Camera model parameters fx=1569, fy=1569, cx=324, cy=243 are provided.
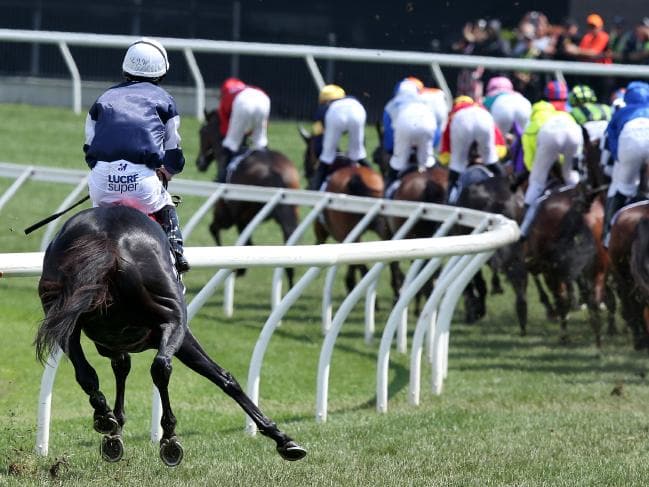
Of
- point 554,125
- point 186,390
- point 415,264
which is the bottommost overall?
point 186,390

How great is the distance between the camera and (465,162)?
11.7 metres

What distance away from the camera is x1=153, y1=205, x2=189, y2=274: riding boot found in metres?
6.07

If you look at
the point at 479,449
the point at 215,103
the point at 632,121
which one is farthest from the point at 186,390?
the point at 215,103

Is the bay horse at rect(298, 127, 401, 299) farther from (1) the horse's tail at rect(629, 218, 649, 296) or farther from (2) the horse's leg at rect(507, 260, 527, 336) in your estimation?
(1) the horse's tail at rect(629, 218, 649, 296)

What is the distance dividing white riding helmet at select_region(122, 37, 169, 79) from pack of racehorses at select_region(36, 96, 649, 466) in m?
0.91

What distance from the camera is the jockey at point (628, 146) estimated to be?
966 cm

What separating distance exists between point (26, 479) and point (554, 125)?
6241 mm

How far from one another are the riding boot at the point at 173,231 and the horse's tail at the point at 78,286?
0.51 m

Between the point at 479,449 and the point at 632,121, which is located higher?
the point at 632,121

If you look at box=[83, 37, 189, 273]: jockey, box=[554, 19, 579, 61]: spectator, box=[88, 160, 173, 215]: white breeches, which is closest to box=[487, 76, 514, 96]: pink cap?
box=[554, 19, 579, 61]: spectator

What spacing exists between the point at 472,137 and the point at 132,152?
5.85 metres

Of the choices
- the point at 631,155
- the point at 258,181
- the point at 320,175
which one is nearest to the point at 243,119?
the point at 258,181

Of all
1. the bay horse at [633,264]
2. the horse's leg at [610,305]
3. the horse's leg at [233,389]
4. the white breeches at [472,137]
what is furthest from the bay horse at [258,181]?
the horse's leg at [233,389]

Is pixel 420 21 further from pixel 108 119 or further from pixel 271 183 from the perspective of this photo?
pixel 108 119
